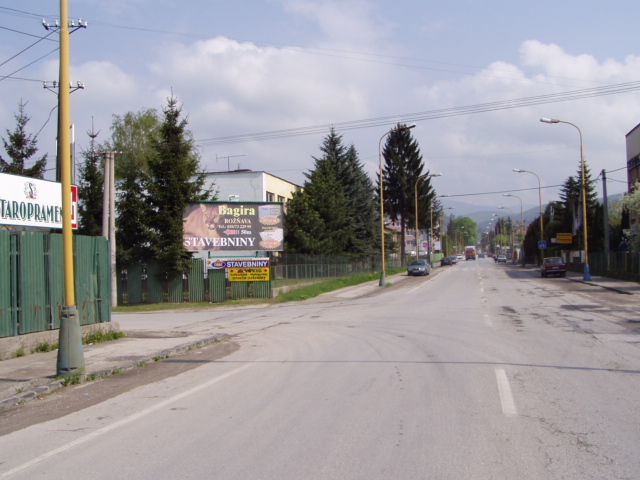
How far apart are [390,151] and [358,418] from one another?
74783mm

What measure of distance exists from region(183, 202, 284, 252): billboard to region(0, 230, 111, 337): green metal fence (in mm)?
16169

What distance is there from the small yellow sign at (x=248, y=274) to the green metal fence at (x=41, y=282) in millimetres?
15636

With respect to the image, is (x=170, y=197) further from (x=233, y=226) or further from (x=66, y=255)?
(x=66, y=255)

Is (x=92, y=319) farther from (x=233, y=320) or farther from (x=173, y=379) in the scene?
(x=233, y=320)

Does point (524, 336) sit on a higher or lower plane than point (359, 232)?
lower

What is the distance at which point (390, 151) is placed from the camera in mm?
79875

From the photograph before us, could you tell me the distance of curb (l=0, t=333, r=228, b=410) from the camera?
8.53 metres

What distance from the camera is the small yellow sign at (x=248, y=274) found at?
102 ft

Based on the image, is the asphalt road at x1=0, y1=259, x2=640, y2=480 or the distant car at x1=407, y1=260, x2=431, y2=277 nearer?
the asphalt road at x1=0, y1=259, x2=640, y2=480

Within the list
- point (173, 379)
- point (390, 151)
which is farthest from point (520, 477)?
point (390, 151)

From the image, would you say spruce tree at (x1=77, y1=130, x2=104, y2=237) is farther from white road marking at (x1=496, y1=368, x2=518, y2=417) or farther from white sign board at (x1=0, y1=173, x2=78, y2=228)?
white road marking at (x1=496, y1=368, x2=518, y2=417)

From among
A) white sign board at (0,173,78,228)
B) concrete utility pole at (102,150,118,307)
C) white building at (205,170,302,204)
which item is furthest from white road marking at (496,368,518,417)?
white building at (205,170,302,204)

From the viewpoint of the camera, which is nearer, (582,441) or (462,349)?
(582,441)

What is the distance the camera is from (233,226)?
33062 mm
